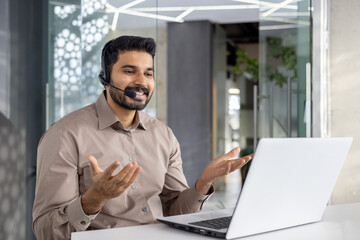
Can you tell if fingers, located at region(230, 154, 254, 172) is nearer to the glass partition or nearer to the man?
the man

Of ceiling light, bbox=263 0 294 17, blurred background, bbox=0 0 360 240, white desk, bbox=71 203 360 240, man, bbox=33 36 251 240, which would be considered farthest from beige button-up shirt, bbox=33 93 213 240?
ceiling light, bbox=263 0 294 17

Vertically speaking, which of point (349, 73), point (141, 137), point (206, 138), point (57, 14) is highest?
point (57, 14)

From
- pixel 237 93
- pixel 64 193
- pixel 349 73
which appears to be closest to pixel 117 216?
pixel 64 193

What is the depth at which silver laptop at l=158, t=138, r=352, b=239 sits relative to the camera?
1.04 m

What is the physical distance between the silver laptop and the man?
24cm

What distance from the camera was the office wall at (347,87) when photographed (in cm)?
347

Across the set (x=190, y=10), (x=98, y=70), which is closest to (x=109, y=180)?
(x=98, y=70)

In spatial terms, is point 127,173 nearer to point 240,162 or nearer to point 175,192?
point 240,162

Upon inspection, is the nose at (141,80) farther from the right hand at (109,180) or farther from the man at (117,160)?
the right hand at (109,180)

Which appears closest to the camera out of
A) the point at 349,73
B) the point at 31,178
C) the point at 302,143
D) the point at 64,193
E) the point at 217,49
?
the point at 302,143

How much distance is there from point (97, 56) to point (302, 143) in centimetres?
224

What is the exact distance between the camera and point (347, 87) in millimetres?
3477

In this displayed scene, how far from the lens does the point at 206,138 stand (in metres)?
7.44

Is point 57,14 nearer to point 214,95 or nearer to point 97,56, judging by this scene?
point 97,56
